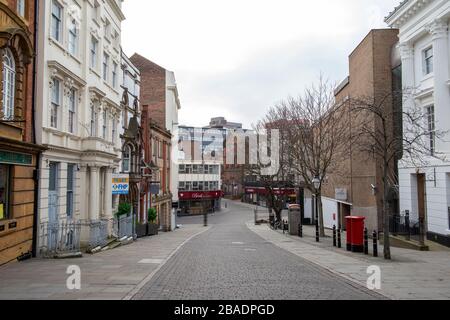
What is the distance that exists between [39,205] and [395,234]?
53.0 feet

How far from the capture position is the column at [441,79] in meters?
20.1

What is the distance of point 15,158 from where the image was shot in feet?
43.1

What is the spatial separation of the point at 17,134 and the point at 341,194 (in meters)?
26.6

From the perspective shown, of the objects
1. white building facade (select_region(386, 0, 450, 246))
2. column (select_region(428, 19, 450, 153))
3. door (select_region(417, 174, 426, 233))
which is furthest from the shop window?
door (select_region(417, 174, 426, 233))

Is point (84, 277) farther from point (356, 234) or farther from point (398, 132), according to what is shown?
point (398, 132)

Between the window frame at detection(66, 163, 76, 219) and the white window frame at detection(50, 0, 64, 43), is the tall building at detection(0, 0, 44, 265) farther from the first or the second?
the window frame at detection(66, 163, 76, 219)

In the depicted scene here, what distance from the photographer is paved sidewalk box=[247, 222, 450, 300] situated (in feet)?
31.0

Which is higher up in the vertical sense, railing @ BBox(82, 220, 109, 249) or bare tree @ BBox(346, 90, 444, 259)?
bare tree @ BBox(346, 90, 444, 259)

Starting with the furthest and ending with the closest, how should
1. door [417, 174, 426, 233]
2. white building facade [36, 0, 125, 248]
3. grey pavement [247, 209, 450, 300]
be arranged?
door [417, 174, 426, 233], white building facade [36, 0, 125, 248], grey pavement [247, 209, 450, 300]

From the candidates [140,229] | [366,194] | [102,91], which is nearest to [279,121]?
[366,194]

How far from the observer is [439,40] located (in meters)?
20.3

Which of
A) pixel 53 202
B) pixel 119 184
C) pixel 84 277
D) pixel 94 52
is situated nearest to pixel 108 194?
pixel 119 184

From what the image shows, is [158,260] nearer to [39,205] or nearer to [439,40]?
[39,205]

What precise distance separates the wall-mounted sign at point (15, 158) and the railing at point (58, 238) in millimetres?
2439
